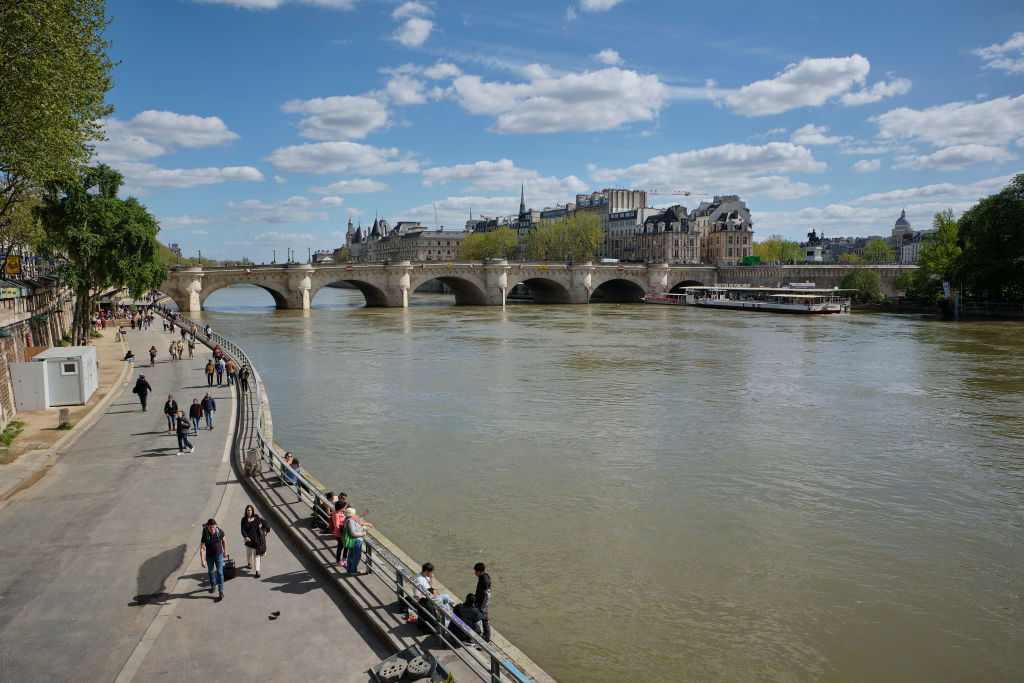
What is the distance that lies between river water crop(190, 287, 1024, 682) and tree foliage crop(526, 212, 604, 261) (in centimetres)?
8395

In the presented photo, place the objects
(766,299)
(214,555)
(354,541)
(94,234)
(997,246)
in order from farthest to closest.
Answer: (766,299)
(997,246)
(94,234)
(354,541)
(214,555)

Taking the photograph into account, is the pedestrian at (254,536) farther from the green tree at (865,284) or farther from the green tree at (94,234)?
the green tree at (865,284)

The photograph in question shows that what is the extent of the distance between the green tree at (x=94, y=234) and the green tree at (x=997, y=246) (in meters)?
66.7

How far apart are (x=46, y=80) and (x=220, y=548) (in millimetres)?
14645

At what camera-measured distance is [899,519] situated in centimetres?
1535

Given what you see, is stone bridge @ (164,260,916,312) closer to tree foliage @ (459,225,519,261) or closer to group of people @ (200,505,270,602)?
tree foliage @ (459,225,519,261)

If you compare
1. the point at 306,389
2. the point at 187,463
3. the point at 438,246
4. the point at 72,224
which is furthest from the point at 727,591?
the point at 438,246

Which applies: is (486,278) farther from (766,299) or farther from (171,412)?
(171,412)

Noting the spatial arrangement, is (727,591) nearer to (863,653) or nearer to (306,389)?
(863,653)

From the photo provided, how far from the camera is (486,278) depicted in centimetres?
8675

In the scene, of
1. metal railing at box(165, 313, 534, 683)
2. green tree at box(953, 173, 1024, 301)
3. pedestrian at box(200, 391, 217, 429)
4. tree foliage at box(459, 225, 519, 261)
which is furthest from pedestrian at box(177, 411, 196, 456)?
tree foliage at box(459, 225, 519, 261)

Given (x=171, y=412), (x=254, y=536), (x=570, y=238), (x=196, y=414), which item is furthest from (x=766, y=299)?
(x=254, y=536)

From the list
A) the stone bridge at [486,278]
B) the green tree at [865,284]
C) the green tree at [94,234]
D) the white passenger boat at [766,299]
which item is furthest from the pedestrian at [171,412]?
the green tree at [865,284]

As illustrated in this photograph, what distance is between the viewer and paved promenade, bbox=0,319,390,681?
27.8 ft
